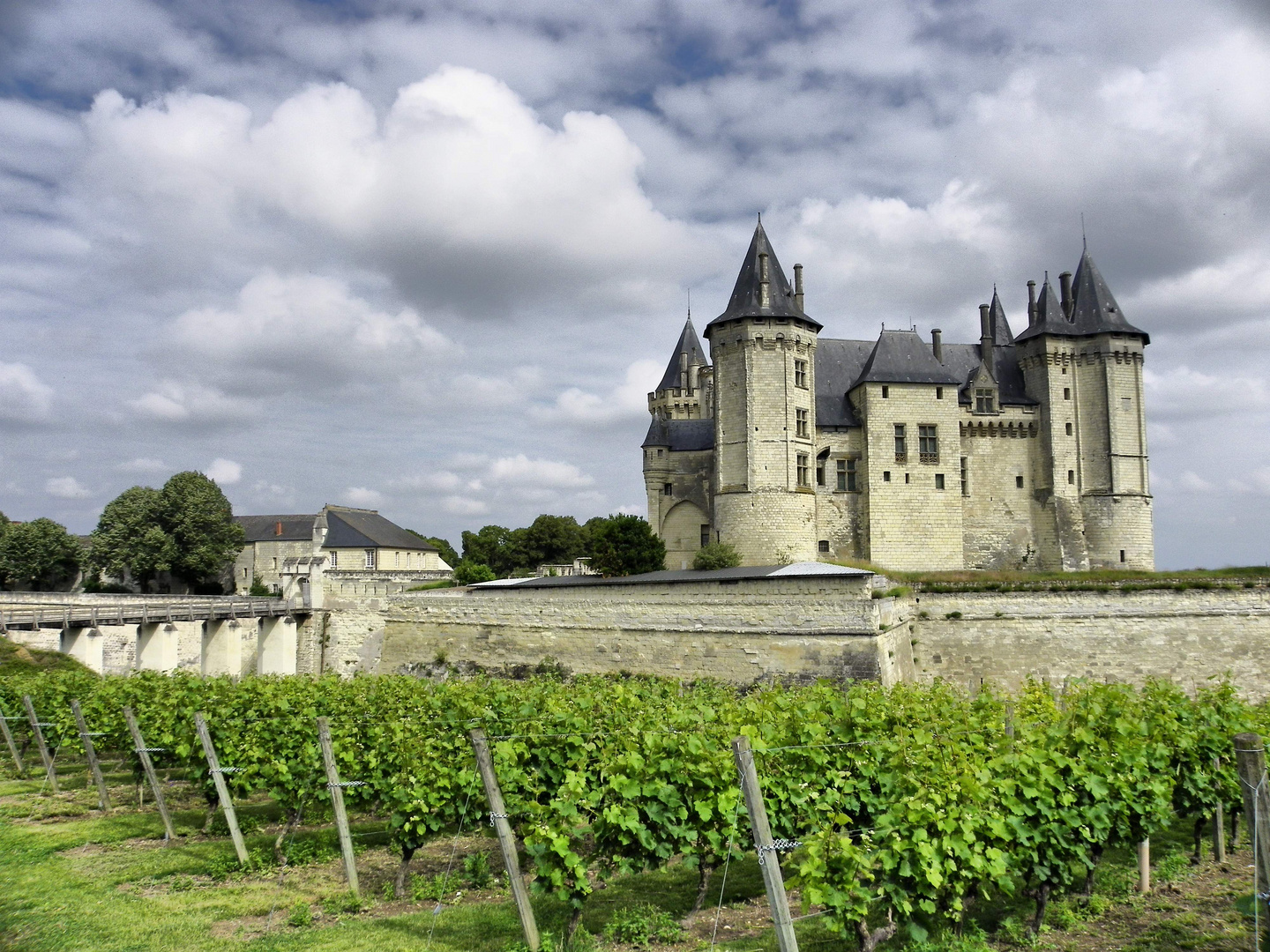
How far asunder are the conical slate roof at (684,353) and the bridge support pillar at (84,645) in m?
26.2

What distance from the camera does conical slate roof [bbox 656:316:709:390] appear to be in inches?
1709

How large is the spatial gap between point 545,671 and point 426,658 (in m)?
5.14

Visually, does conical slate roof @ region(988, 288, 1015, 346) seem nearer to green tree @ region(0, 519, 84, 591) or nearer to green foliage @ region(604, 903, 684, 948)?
green foliage @ region(604, 903, 684, 948)

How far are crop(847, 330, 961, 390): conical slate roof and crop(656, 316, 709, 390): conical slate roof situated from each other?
986 centimetres

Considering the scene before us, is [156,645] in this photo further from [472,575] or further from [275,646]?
[472,575]

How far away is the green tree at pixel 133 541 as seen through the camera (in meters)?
47.3

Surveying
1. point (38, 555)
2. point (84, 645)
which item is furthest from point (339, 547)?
point (84, 645)

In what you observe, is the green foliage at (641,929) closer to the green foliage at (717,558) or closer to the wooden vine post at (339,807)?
the wooden vine post at (339,807)

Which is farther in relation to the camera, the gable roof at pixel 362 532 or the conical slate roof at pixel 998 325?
the gable roof at pixel 362 532

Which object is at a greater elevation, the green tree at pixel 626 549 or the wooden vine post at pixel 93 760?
the green tree at pixel 626 549

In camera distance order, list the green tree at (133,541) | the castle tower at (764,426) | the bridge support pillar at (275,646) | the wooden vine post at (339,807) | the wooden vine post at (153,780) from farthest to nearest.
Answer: the green tree at (133,541) → the castle tower at (764,426) → the bridge support pillar at (275,646) → the wooden vine post at (153,780) → the wooden vine post at (339,807)

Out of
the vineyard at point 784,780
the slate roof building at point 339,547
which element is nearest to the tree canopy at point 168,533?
the slate roof building at point 339,547

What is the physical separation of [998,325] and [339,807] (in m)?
37.0

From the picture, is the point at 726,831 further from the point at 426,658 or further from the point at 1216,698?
the point at 426,658
